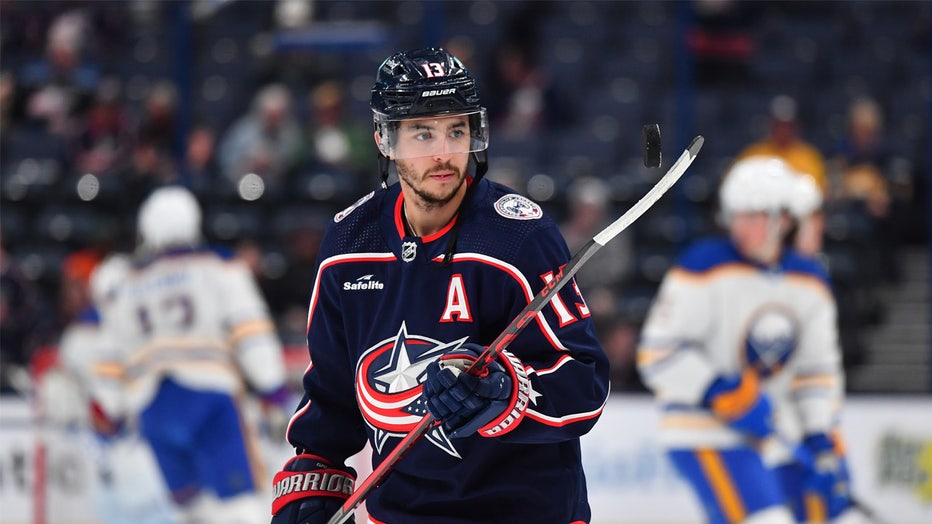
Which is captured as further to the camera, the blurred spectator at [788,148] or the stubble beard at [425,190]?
the blurred spectator at [788,148]

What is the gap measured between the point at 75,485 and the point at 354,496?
554cm

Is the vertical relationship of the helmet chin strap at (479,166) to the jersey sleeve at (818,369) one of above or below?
above

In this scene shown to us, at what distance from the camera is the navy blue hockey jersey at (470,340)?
2537 millimetres

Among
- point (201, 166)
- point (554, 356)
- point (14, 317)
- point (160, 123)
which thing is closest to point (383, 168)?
point (554, 356)

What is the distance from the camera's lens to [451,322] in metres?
2.58

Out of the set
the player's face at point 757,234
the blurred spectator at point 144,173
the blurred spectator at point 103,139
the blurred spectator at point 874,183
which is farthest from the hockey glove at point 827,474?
the blurred spectator at point 103,139

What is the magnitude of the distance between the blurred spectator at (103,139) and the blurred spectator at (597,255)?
3100 millimetres

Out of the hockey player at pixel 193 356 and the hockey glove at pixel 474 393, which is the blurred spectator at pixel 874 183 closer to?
the hockey player at pixel 193 356

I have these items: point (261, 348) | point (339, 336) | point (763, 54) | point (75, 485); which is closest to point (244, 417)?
point (261, 348)

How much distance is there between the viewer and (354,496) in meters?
2.68

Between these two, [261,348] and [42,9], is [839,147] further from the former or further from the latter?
[42,9]

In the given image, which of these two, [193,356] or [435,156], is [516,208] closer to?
[435,156]

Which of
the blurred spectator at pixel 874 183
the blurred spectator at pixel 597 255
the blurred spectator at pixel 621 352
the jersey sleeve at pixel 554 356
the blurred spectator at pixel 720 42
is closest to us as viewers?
the jersey sleeve at pixel 554 356

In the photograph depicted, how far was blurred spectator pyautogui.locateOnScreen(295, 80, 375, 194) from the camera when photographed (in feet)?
31.5
